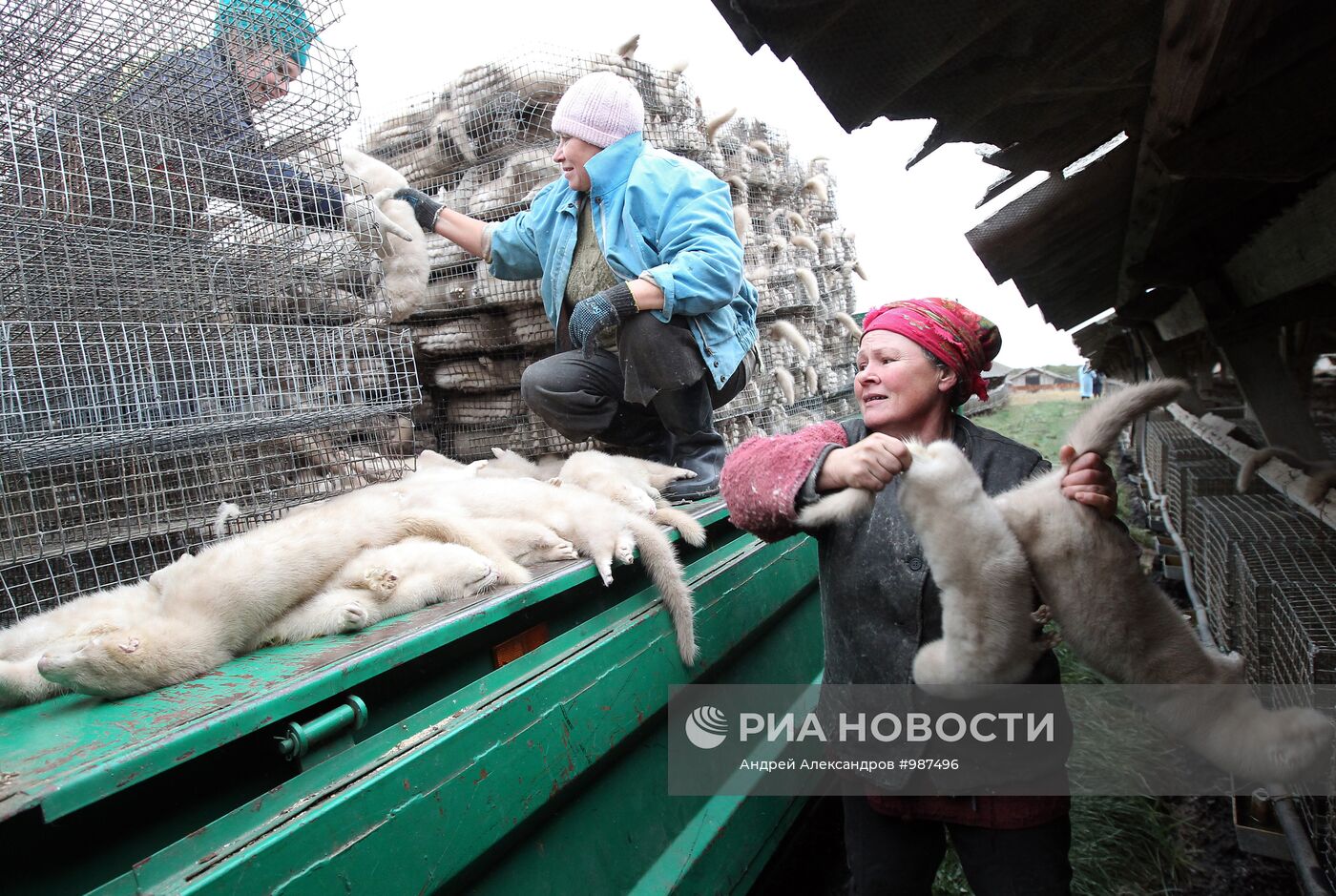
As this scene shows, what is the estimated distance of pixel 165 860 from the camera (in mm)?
983

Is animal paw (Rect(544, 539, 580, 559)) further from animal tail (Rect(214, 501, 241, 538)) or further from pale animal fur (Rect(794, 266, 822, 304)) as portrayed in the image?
pale animal fur (Rect(794, 266, 822, 304))

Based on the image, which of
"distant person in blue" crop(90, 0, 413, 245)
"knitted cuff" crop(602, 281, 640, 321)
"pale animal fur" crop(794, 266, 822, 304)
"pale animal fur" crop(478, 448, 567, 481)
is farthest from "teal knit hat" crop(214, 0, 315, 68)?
"pale animal fur" crop(794, 266, 822, 304)

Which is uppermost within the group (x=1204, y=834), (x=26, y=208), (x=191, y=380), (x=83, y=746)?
(x=26, y=208)

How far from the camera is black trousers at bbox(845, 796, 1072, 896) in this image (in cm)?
166

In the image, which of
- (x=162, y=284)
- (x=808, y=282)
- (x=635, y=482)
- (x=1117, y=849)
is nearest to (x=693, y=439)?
(x=635, y=482)

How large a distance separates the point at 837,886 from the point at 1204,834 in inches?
56.2

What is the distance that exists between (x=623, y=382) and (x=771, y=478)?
1.95m

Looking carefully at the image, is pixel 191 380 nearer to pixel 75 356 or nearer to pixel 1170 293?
pixel 75 356

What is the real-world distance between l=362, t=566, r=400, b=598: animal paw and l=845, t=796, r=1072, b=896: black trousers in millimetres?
1279

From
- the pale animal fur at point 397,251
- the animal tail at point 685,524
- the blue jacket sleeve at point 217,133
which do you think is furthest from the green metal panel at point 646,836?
the pale animal fur at point 397,251

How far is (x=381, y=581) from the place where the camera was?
192 centimetres

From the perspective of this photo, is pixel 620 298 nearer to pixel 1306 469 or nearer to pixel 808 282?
pixel 1306 469

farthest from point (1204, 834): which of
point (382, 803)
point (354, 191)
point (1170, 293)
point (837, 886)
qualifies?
point (354, 191)

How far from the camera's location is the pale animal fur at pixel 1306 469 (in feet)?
8.36
